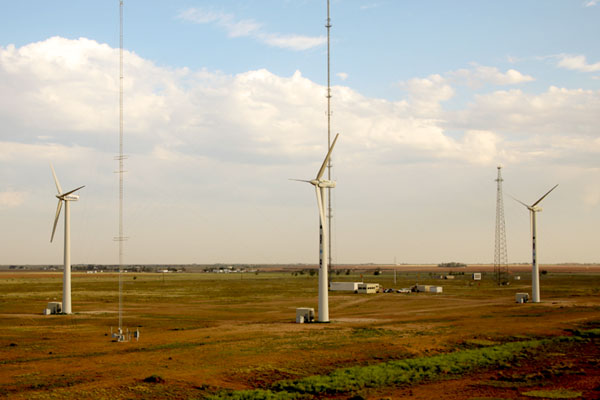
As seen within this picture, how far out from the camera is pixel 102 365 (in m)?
45.5

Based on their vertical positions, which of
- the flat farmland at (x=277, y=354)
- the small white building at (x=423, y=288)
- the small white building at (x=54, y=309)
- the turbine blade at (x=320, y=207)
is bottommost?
the small white building at (x=423, y=288)

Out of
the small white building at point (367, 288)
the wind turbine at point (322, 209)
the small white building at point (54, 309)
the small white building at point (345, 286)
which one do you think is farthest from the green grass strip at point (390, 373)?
the small white building at point (345, 286)

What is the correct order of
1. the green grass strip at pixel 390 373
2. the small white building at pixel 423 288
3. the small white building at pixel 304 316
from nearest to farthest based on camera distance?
the green grass strip at pixel 390 373 → the small white building at pixel 304 316 → the small white building at pixel 423 288

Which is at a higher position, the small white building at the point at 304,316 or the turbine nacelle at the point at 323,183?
the turbine nacelle at the point at 323,183

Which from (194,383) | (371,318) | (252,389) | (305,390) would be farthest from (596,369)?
(371,318)

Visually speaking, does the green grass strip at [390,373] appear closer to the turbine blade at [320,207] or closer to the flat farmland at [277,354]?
the flat farmland at [277,354]

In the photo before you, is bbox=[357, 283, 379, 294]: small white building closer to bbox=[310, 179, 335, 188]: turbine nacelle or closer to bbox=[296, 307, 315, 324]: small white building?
bbox=[296, 307, 315, 324]: small white building

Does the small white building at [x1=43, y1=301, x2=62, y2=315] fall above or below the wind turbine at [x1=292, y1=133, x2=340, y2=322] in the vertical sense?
below

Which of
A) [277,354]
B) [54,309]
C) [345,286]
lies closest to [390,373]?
[277,354]

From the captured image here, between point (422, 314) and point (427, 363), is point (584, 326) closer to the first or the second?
point (422, 314)

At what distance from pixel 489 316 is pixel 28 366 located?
62.1 m

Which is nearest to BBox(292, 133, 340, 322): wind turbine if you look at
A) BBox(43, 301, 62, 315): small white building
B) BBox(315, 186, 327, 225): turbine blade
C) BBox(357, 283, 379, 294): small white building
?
BBox(315, 186, 327, 225): turbine blade

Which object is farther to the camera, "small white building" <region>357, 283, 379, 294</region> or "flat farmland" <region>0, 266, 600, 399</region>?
"small white building" <region>357, 283, 379, 294</region>

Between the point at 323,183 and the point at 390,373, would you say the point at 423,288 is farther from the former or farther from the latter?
the point at 390,373
